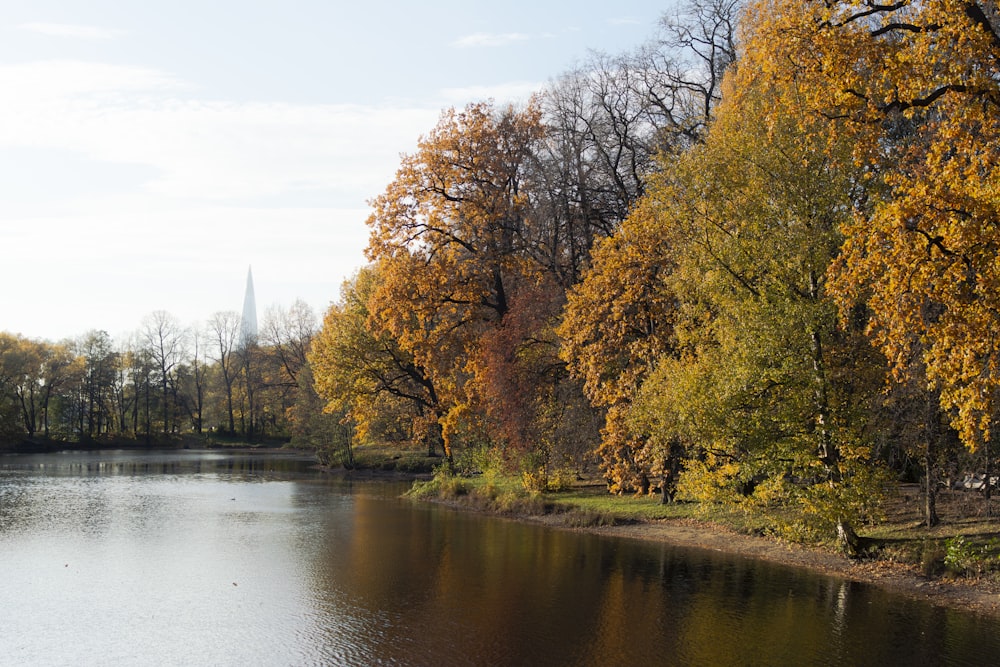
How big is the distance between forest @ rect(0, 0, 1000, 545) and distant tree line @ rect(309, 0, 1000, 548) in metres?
0.08

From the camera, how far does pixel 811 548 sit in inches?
760

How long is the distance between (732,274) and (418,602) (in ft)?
36.4

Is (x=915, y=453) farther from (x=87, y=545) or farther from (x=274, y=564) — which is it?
(x=87, y=545)

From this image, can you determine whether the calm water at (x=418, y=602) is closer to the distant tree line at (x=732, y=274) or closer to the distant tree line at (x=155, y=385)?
the distant tree line at (x=732, y=274)

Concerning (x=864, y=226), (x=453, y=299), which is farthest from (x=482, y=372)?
(x=864, y=226)

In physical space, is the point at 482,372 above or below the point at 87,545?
above

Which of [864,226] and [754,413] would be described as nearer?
[864,226]

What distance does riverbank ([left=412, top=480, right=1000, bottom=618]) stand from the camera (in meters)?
15.1

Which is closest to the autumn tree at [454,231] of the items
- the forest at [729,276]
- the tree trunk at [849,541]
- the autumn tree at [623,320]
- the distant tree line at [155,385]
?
the forest at [729,276]

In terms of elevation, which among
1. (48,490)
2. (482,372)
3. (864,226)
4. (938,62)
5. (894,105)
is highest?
(938,62)

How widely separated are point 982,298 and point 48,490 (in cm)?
3643

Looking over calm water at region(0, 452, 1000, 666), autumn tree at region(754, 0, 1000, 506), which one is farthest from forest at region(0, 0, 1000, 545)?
calm water at region(0, 452, 1000, 666)

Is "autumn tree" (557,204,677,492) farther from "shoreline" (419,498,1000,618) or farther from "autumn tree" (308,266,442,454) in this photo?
"autumn tree" (308,266,442,454)

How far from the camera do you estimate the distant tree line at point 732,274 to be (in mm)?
12281
